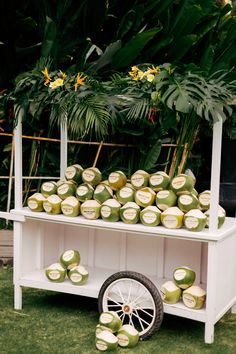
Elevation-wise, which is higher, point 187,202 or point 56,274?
point 187,202

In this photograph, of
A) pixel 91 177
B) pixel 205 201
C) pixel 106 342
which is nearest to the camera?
pixel 106 342

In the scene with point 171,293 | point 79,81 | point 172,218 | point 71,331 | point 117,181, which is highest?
point 79,81

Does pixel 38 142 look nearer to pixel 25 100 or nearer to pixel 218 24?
pixel 25 100

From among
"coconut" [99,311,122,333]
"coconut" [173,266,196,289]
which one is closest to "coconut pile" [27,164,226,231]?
"coconut" [173,266,196,289]

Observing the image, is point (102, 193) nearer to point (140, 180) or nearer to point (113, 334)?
point (140, 180)

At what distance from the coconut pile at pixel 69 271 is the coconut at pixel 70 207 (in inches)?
11.5

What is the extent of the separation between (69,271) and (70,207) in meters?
0.41

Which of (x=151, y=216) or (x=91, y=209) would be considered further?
(x=91, y=209)

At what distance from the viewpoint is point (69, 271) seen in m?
3.14

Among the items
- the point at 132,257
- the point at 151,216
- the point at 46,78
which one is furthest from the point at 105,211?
the point at 46,78

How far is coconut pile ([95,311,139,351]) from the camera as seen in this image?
2.64 meters

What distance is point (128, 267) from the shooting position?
10.9 ft

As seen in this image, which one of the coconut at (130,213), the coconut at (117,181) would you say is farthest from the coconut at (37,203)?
the coconut at (130,213)

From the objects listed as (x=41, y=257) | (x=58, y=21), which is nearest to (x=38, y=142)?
(x=58, y=21)
